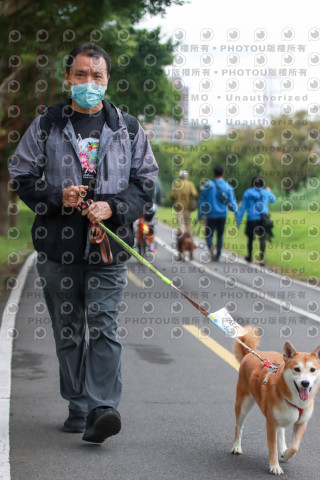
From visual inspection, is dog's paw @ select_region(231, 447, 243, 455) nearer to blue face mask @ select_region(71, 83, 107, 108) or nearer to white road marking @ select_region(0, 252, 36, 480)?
white road marking @ select_region(0, 252, 36, 480)

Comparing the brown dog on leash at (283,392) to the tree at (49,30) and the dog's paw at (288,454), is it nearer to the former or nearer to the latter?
the dog's paw at (288,454)

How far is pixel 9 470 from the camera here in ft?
16.6

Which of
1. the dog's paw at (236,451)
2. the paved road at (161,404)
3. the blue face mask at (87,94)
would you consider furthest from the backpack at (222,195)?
the dog's paw at (236,451)

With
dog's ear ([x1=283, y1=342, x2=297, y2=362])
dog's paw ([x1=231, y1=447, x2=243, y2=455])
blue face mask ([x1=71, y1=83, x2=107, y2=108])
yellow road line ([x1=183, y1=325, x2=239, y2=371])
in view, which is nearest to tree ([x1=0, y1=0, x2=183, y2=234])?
yellow road line ([x1=183, y1=325, x2=239, y2=371])

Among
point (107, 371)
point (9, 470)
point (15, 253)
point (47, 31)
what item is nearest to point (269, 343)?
point (107, 371)

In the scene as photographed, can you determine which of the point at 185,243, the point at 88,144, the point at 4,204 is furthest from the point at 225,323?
the point at 4,204

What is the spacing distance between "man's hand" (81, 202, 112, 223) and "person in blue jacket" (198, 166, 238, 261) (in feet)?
49.9

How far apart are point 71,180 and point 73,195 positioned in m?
0.20

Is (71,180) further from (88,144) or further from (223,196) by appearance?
(223,196)

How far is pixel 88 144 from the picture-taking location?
554 cm

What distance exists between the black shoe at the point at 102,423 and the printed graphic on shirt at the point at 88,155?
1408mm

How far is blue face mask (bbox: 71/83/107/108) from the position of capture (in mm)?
5484

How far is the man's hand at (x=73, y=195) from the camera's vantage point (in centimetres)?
530

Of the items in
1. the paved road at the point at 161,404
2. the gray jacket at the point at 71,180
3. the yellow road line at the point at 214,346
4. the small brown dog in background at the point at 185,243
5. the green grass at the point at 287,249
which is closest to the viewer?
the paved road at the point at 161,404
